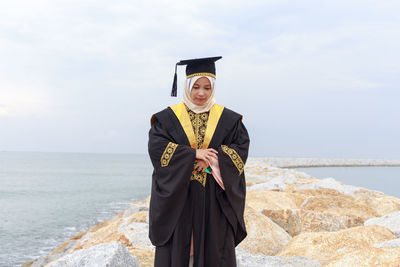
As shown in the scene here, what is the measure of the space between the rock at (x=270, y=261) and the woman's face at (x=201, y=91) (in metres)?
1.89

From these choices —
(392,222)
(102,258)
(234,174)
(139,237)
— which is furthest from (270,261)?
(392,222)

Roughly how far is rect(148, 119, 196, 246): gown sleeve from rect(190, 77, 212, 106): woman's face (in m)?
0.36

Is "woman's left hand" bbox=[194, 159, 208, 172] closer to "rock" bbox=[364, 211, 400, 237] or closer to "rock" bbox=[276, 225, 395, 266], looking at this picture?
"rock" bbox=[276, 225, 395, 266]

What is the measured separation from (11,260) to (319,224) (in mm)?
7665

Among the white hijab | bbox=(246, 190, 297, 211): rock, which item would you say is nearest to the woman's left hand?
the white hijab

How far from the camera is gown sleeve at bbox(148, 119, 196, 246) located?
2920 millimetres

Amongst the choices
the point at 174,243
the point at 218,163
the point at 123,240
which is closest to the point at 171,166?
the point at 218,163

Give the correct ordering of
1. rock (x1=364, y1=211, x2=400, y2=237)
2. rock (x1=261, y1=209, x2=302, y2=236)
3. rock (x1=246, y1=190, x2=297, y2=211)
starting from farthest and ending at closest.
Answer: rock (x1=246, y1=190, x2=297, y2=211)
rock (x1=261, y1=209, x2=302, y2=236)
rock (x1=364, y1=211, x2=400, y2=237)

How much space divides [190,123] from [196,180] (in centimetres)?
45

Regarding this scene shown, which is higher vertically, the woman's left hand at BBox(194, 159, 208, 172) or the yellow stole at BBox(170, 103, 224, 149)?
the yellow stole at BBox(170, 103, 224, 149)

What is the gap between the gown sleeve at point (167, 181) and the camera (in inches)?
115

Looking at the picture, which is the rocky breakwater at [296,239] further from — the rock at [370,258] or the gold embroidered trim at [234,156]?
the gold embroidered trim at [234,156]

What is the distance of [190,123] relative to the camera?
3.08 meters

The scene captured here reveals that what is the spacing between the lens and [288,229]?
257 inches
